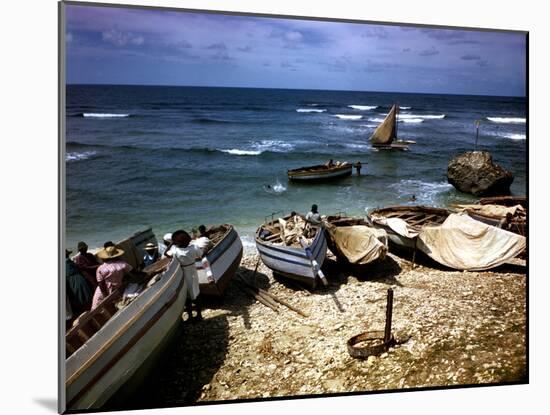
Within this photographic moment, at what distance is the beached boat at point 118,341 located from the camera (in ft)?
→ 14.5

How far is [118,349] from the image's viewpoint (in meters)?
4.58

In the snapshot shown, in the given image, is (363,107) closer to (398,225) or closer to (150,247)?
(398,225)

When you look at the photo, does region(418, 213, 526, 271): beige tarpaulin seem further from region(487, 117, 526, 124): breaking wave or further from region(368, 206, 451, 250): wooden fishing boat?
region(487, 117, 526, 124): breaking wave

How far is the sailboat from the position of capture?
276 inches

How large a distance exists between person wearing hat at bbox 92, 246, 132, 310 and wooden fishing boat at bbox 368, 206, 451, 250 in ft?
14.7

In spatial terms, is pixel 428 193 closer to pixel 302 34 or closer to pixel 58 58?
pixel 302 34

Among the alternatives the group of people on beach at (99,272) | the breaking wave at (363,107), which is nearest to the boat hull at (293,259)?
the group of people on beach at (99,272)

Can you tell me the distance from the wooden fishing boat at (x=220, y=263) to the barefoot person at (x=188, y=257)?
1.49 feet

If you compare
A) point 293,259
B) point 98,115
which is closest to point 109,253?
point 98,115

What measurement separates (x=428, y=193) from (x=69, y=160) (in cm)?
500

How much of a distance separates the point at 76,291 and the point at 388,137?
4428mm

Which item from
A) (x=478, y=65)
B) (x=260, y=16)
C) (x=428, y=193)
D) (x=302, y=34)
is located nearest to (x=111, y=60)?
(x=260, y=16)

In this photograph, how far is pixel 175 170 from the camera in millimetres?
6441

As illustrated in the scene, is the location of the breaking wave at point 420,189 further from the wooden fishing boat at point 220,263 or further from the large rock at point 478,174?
the wooden fishing boat at point 220,263
